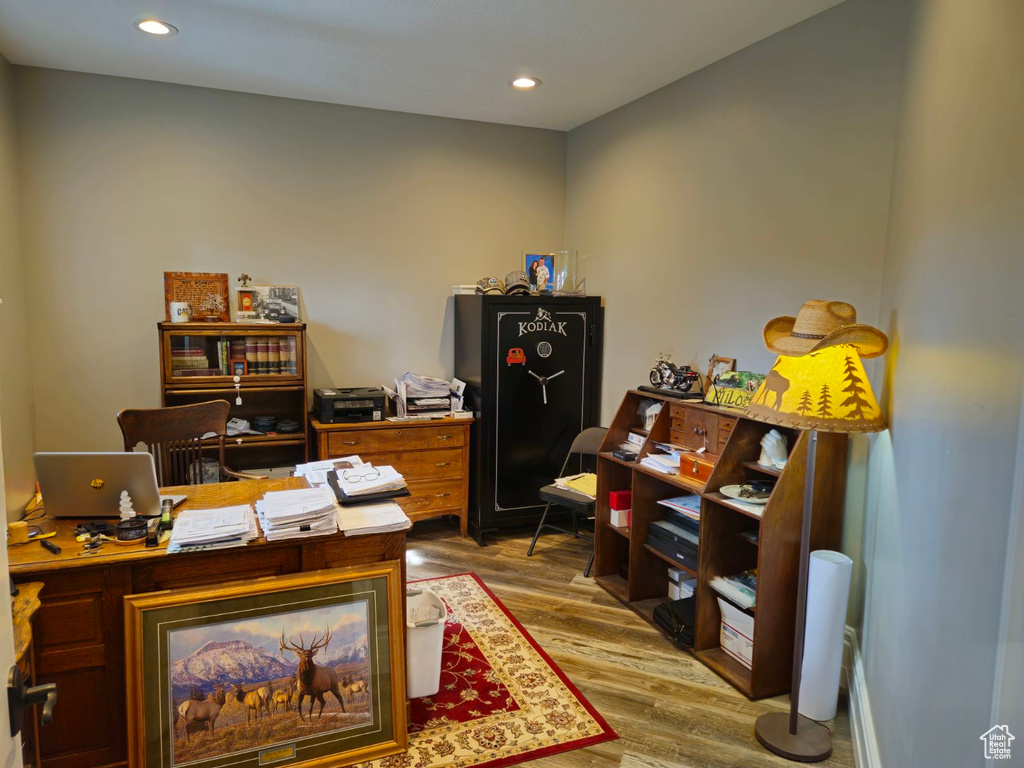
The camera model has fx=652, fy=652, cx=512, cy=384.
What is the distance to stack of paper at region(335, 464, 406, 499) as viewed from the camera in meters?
2.48

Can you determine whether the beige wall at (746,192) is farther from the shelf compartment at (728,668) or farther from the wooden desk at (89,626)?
the wooden desk at (89,626)

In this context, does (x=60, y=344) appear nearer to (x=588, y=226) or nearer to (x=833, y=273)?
(x=588, y=226)

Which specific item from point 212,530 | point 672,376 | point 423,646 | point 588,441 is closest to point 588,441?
point 588,441

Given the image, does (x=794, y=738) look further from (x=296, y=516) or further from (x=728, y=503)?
(x=296, y=516)

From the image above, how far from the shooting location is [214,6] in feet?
9.53

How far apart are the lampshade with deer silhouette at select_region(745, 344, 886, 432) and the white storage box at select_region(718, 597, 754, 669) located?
1.02 m

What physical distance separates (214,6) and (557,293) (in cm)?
262

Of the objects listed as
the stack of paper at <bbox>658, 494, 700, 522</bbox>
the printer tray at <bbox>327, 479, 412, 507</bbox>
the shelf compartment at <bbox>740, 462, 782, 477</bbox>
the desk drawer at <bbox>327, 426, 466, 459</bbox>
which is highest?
the shelf compartment at <bbox>740, 462, 782, 477</bbox>

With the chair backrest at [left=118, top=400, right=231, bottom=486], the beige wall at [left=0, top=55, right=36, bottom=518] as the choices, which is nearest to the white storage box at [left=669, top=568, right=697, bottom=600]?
the chair backrest at [left=118, top=400, right=231, bottom=486]

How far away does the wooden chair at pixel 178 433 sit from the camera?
317 centimetres

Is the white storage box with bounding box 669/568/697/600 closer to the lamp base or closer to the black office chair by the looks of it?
the black office chair

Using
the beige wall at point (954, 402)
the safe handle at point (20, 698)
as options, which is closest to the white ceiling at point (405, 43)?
the beige wall at point (954, 402)

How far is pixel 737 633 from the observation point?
2867 millimetres

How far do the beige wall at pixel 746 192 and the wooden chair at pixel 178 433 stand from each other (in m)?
2.52
